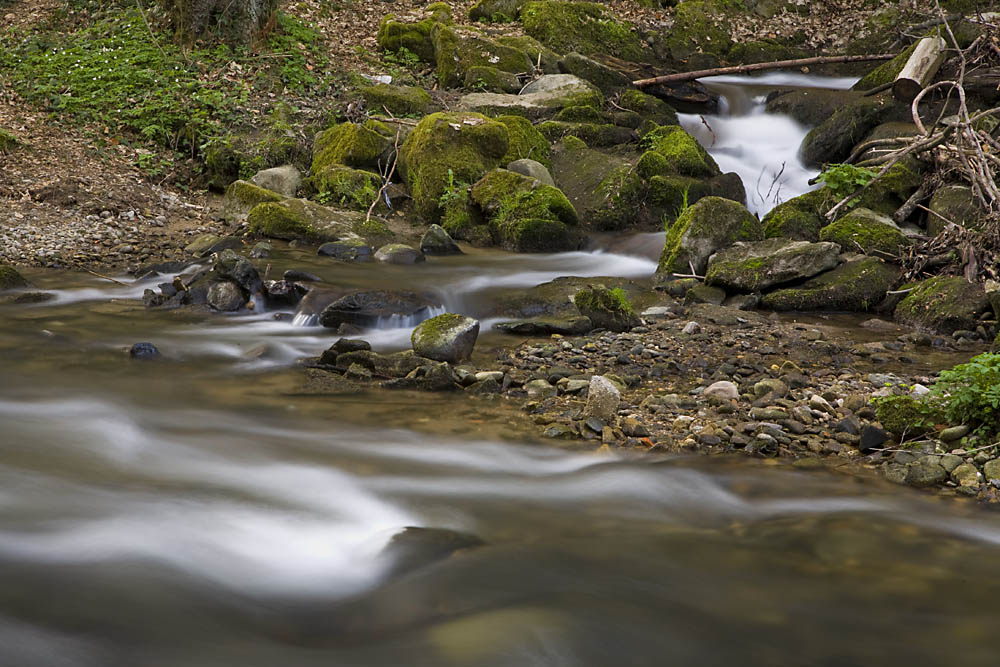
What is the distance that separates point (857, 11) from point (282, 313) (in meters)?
17.2

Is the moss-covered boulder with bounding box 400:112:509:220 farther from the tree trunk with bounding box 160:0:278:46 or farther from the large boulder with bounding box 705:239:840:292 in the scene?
the tree trunk with bounding box 160:0:278:46

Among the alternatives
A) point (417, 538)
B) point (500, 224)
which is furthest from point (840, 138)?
point (417, 538)

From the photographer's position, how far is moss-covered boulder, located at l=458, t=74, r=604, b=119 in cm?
1377

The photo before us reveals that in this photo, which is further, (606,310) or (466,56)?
(466,56)

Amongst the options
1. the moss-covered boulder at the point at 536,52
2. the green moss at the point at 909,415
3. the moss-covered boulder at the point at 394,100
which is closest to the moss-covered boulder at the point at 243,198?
the moss-covered boulder at the point at 394,100

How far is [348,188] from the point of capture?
Result: 11.4 metres

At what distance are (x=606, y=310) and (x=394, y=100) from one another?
7734mm

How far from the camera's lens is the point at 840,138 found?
12586 millimetres

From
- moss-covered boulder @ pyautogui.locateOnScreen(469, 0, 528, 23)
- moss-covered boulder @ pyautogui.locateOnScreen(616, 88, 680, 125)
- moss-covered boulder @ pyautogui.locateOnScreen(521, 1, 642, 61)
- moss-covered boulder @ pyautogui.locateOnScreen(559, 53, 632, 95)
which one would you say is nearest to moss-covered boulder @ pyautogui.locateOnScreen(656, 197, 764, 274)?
moss-covered boulder @ pyautogui.locateOnScreen(616, 88, 680, 125)

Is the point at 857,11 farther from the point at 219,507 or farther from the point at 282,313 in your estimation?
the point at 219,507

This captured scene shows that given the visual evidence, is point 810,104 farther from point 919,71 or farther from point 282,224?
point 282,224

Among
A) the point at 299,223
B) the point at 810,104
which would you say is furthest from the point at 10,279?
the point at 810,104

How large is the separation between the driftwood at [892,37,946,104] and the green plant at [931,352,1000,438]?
918 cm

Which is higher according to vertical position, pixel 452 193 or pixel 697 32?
pixel 697 32
